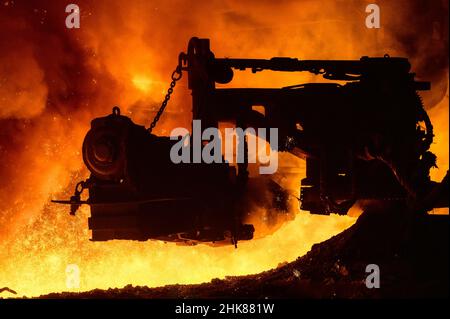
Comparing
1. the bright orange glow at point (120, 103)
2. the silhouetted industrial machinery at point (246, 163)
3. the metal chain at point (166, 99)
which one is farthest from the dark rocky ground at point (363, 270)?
the bright orange glow at point (120, 103)

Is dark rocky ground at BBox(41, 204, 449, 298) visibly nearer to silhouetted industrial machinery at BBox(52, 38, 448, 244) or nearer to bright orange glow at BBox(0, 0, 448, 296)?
silhouetted industrial machinery at BBox(52, 38, 448, 244)

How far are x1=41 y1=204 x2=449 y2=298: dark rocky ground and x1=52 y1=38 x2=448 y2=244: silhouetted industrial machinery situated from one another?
0.26m

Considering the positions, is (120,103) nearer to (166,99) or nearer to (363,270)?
(166,99)

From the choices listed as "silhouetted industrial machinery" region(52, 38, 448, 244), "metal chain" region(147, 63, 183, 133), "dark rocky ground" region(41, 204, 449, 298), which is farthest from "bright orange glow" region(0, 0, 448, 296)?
"metal chain" region(147, 63, 183, 133)

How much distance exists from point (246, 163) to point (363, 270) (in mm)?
1513

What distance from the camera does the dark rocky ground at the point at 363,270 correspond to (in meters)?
4.97

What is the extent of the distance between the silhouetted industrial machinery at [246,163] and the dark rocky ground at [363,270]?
26 cm

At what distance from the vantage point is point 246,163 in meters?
5.84

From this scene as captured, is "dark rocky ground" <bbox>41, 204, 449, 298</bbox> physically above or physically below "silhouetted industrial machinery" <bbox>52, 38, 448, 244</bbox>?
below

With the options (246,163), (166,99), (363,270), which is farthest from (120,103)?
(363,270)

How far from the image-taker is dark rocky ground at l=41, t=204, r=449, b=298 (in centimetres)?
497

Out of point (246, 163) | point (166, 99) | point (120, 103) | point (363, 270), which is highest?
point (120, 103)
